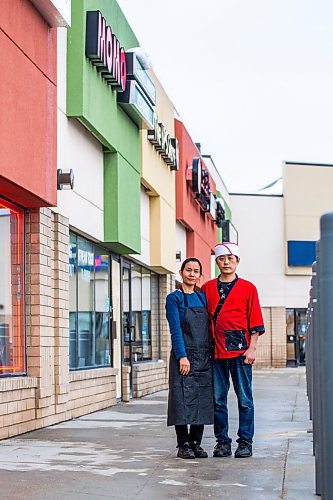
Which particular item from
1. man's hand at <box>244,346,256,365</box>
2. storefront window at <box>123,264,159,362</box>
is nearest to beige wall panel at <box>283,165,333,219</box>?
storefront window at <box>123,264,159,362</box>

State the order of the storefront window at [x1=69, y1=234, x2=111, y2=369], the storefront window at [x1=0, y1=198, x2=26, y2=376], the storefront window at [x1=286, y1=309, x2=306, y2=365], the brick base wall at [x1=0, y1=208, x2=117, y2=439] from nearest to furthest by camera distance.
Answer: the brick base wall at [x1=0, y1=208, x2=117, y2=439]
the storefront window at [x1=0, y1=198, x2=26, y2=376]
the storefront window at [x1=69, y1=234, x2=111, y2=369]
the storefront window at [x1=286, y1=309, x2=306, y2=365]

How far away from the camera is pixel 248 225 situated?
152 feet

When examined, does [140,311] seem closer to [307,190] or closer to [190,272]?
[190,272]

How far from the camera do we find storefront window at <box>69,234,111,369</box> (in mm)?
15055

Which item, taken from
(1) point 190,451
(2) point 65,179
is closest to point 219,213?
(2) point 65,179

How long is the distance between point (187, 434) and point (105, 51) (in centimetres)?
745

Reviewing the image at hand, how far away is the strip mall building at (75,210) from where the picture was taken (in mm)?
11328

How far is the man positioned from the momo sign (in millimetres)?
6101

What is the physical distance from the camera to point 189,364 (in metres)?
9.06

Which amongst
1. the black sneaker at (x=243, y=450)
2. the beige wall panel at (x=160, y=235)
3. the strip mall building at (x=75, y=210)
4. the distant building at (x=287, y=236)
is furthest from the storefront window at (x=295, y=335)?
the black sneaker at (x=243, y=450)

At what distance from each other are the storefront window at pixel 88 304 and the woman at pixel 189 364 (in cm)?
572

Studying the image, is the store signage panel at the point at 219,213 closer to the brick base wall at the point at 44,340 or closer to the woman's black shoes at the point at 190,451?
the brick base wall at the point at 44,340

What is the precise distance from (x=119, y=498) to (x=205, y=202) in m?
23.1

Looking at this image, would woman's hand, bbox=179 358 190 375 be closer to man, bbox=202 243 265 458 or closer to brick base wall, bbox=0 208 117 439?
man, bbox=202 243 265 458
